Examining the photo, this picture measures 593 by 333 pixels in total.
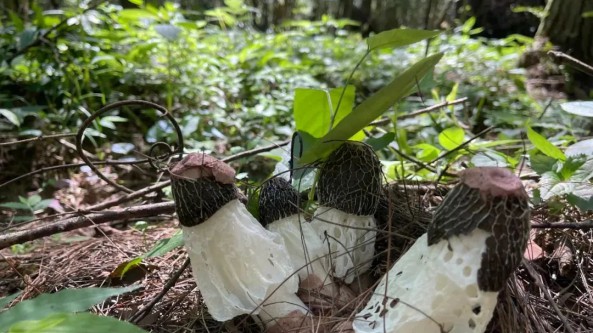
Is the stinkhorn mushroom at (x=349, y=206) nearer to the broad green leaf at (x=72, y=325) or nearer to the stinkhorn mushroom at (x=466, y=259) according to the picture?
the stinkhorn mushroom at (x=466, y=259)

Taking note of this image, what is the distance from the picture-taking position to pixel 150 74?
15.3 ft

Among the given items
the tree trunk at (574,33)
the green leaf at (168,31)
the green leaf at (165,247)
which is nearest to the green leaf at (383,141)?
the green leaf at (165,247)

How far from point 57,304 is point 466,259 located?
1.05 m

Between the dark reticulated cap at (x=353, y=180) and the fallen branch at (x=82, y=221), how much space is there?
761mm

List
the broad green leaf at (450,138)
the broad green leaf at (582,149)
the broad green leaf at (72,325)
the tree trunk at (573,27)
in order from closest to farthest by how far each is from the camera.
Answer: the broad green leaf at (72,325), the broad green leaf at (582,149), the broad green leaf at (450,138), the tree trunk at (573,27)

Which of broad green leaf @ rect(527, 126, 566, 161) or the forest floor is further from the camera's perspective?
broad green leaf @ rect(527, 126, 566, 161)

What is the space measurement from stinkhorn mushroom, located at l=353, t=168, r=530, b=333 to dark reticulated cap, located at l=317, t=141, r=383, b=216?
14.5 inches

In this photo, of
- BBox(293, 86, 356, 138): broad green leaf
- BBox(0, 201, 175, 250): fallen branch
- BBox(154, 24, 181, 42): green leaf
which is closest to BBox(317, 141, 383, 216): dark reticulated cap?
BBox(293, 86, 356, 138): broad green leaf

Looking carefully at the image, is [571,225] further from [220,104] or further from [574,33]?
[574,33]

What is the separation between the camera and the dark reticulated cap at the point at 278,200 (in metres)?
1.77

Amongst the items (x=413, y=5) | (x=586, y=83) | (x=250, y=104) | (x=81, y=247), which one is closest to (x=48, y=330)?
(x=81, y=247)

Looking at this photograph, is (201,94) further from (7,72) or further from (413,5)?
(413,5)

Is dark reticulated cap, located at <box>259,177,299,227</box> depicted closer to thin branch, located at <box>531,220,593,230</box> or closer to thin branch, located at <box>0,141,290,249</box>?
thin branch, located at <box>0,141,290,249</box>

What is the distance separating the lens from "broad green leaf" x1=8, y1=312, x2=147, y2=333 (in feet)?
3.36
